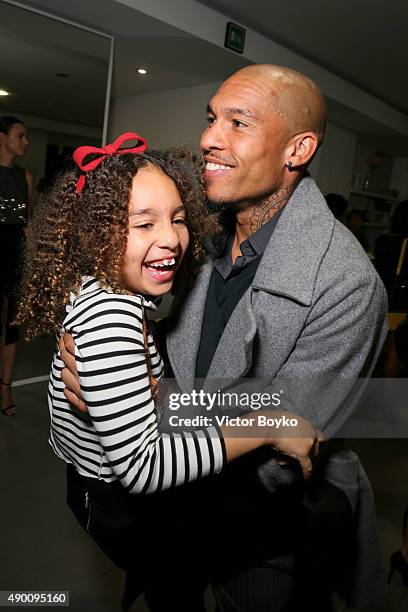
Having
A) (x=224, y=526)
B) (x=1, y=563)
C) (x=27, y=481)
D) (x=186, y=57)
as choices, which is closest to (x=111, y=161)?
(x=224, y=526)

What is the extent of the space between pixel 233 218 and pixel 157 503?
737mm

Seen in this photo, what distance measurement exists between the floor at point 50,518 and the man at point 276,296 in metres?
0.75

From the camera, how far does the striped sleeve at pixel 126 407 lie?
32.8 inches

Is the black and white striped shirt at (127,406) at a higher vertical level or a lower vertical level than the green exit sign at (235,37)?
lower

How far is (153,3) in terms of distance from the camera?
321 cm

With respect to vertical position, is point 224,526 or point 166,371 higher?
point 166,371

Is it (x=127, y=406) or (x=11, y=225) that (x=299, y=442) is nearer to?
(x=127, y=406)

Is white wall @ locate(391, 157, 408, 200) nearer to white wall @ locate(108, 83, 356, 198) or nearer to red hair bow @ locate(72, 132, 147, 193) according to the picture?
white wall @ locate(108, 83, 356, 198)

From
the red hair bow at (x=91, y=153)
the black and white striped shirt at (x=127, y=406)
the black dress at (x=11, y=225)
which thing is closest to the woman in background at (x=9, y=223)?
the black dress at (x=11, y=225)

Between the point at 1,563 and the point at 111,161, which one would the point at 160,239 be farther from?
the point at 1,563

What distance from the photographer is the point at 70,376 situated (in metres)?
0.96

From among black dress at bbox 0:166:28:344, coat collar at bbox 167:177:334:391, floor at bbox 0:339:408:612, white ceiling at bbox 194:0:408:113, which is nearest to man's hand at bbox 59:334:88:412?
Answer: coat collar at bbox 167:177:334:391

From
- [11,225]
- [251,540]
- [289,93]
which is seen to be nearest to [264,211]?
[289,93]

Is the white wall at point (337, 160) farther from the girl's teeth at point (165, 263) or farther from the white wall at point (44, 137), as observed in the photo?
the girl's teeth at point (165, 263)
